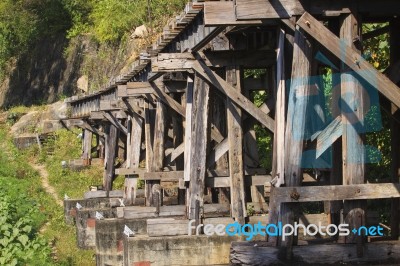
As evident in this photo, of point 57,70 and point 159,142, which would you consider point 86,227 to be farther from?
point 57,70

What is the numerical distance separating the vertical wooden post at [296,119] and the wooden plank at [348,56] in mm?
203

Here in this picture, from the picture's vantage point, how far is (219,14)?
348 inches

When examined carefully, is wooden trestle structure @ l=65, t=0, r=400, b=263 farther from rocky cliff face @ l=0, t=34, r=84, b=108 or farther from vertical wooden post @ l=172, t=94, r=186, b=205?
rocky cliff face @ l=0, t=34, r=84, b=108

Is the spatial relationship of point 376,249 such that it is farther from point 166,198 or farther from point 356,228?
point 166,198

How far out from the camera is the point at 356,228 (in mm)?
8352

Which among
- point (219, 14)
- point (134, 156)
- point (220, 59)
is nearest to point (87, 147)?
point (134, 156)

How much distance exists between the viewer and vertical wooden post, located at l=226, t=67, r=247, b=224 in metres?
11.0

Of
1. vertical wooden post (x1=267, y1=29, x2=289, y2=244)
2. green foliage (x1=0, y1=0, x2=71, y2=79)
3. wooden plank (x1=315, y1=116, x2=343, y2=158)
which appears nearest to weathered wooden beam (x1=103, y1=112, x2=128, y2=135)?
vertical wooden post (x1=267, y1=29, x2=289, y2=244)

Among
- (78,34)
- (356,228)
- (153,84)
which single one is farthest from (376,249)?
(78,34)

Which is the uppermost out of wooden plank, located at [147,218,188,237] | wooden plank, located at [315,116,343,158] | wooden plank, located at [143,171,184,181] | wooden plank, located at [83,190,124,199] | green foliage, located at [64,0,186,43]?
green foliage, located at [64,0,186,43]

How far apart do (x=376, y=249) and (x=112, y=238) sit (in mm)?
7895

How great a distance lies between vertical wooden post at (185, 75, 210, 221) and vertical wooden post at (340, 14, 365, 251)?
3.27 metres

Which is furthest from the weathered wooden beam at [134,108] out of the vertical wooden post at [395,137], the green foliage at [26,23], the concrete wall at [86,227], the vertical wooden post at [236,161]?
the green foliage at [26,23]

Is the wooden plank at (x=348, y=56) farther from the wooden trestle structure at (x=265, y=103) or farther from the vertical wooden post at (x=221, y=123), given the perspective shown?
the vertical wooden post at (x=221, y=123)
